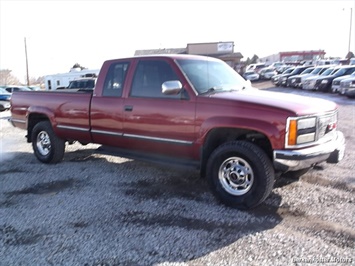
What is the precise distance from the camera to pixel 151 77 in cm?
538

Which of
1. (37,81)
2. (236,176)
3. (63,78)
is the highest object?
(63,78)

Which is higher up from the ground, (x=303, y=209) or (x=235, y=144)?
(x=235, y=144)

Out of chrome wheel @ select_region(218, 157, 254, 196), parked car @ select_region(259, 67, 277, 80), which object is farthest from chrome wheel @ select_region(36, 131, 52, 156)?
parked car @ select_region(259, 67, 277, 80)

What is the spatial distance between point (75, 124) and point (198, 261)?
12.6 ft

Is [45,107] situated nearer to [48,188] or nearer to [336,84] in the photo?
[48,188]

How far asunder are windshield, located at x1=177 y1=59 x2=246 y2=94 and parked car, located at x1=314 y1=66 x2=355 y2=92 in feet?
61.8

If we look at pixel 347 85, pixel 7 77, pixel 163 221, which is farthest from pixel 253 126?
pixel 7 77

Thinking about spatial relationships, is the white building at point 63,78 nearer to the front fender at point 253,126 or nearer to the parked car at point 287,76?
→ the parked car at point 287,76

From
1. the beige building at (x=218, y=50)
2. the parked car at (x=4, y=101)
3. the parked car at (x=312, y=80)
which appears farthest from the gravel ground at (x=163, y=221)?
the beige building at (x=218, y=50)

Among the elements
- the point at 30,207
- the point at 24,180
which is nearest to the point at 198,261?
→ the point at 30,207

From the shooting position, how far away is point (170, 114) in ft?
16.3

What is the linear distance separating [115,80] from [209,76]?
159 centimetres

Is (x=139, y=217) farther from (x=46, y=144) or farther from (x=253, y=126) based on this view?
(x=46, y=144)

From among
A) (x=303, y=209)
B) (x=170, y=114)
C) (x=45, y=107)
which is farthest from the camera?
(x=45, y=107)
